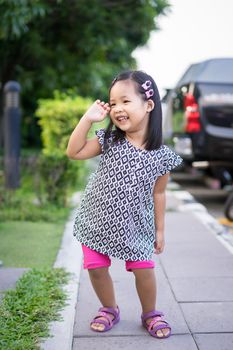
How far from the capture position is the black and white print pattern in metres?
3.36

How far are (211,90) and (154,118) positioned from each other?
484cm

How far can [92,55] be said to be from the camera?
15359 mm

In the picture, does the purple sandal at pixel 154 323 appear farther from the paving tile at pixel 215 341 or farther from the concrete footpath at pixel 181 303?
the paving tile at pixel 215 341

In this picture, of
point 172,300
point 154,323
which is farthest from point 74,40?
point 154,323

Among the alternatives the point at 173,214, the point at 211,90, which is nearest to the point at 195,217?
the point at 173,214

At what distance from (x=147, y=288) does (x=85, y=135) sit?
969 mm

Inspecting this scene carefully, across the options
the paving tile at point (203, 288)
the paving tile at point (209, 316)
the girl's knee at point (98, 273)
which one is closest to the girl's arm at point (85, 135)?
the girl's knee at point (98, 273)

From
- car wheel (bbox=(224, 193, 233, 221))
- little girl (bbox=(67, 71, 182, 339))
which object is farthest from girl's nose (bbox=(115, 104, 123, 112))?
car wheel (bbox=(224, 193, 233, 221))

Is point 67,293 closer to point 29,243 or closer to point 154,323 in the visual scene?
point 154,323

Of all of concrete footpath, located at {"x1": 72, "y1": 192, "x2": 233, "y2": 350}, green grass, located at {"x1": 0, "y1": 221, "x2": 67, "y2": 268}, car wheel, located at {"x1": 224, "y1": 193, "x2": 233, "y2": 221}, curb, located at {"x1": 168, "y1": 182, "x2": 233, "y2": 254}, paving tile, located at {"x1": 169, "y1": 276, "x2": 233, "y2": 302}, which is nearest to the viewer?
concrete footpath, located at {"x1": 72, "y1": 192, "x2": 233, "y2": 350}

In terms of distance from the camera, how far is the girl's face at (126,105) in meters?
3.32

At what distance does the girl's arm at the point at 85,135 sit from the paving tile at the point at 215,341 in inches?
48.2

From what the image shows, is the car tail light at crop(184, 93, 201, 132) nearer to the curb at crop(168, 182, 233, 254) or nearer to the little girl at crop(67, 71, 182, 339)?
the curb at crop(168, 182, 233, 254)

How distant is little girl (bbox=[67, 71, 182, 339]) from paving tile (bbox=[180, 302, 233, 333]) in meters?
0.23
